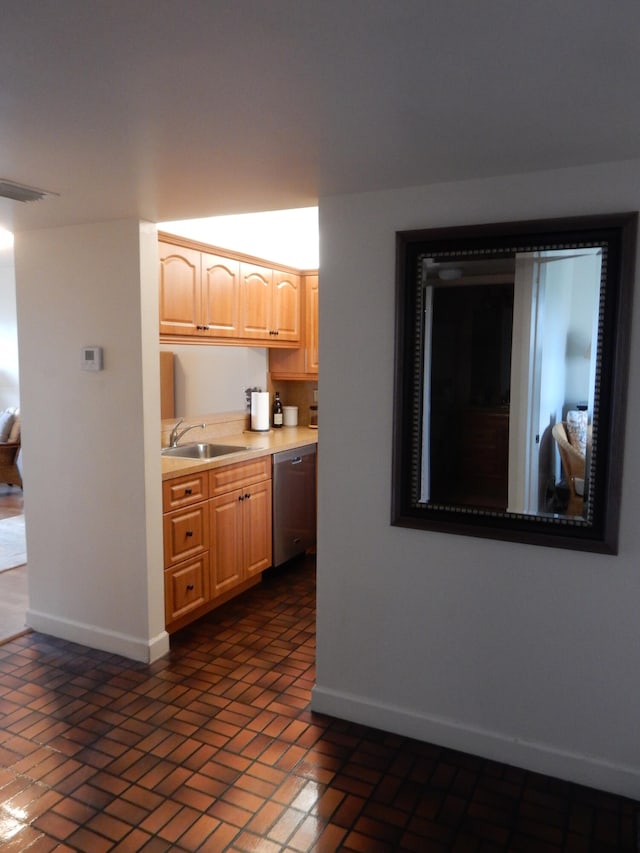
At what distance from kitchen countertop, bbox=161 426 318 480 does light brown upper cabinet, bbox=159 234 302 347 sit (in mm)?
664

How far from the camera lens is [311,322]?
4809mm

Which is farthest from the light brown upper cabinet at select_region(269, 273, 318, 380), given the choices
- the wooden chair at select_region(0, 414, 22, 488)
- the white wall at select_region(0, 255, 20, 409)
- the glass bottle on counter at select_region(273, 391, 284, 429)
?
the white wall at select_region(0, 255, 20, 409)

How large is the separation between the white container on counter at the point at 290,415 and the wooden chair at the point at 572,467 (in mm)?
3132

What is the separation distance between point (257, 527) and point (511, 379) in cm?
222

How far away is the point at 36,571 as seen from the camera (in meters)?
3.46

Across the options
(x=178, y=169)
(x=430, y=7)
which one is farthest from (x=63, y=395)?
(x=430, y=7)

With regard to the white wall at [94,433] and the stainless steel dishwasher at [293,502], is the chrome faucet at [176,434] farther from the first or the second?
the white wall at [94,433]

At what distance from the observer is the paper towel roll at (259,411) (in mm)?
4863

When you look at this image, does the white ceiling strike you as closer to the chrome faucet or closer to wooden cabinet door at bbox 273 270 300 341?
the chrome faucet

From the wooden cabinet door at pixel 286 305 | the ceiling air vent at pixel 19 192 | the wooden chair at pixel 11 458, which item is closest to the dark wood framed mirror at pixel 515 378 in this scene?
the ceiling air vent at pixel 19 192

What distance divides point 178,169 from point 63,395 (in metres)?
1.52

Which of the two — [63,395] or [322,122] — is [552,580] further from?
[63,395]

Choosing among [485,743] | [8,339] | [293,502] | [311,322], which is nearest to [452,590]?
[485,743]

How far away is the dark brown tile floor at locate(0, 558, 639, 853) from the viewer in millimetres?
2014
